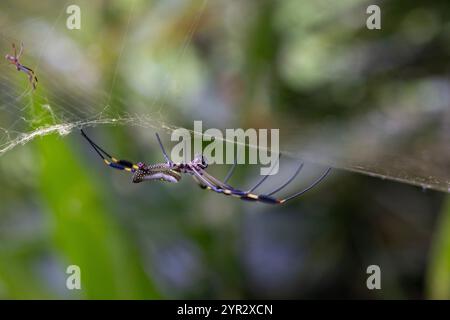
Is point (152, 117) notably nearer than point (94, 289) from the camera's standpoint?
Yes

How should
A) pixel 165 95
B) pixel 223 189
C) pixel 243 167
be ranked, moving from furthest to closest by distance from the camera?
pixel 243 167
pixel 165 95
pixel 223 189

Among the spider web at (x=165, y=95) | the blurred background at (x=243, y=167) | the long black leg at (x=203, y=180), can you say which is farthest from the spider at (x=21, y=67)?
the blurred background at (x=243, y=167)

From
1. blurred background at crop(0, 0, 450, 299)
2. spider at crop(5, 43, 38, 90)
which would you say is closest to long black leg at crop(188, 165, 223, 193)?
spider at crop(5, 43, 38, 90)

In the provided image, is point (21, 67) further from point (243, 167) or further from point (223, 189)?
point (243, 167)

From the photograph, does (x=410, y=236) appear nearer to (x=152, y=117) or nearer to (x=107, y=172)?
(x=107, y=172)

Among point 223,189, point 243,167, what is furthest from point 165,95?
point 223,189

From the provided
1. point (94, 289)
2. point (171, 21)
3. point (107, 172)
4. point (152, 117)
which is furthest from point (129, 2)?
point (152, 117)
